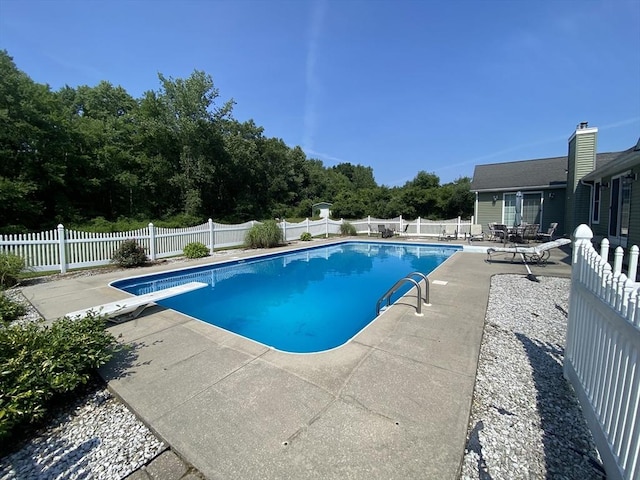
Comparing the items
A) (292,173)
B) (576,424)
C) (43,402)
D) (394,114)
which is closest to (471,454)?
(576,424)

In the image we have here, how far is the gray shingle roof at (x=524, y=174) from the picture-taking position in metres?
14.7

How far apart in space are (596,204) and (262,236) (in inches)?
512

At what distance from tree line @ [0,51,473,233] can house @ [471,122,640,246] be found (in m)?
5.63

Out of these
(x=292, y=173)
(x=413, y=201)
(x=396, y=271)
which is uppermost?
(x=292, y=173)

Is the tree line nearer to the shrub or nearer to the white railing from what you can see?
the shrub

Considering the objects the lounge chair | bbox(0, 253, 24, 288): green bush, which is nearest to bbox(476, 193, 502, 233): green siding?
the lounge chair

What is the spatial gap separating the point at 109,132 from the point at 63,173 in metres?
4.71

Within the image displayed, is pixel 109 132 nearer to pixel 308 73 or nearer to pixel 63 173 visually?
pixel 63 173

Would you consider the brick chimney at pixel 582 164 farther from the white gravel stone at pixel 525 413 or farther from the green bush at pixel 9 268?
the green bush at pixel 9 268

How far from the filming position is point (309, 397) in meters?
2.37

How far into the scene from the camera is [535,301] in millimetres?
5102

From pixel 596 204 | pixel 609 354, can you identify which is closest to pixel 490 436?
pixel 609 354

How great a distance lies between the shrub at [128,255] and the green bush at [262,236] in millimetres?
4914

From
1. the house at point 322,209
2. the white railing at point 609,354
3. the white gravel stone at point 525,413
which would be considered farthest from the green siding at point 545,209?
the white railing at point 609,354
